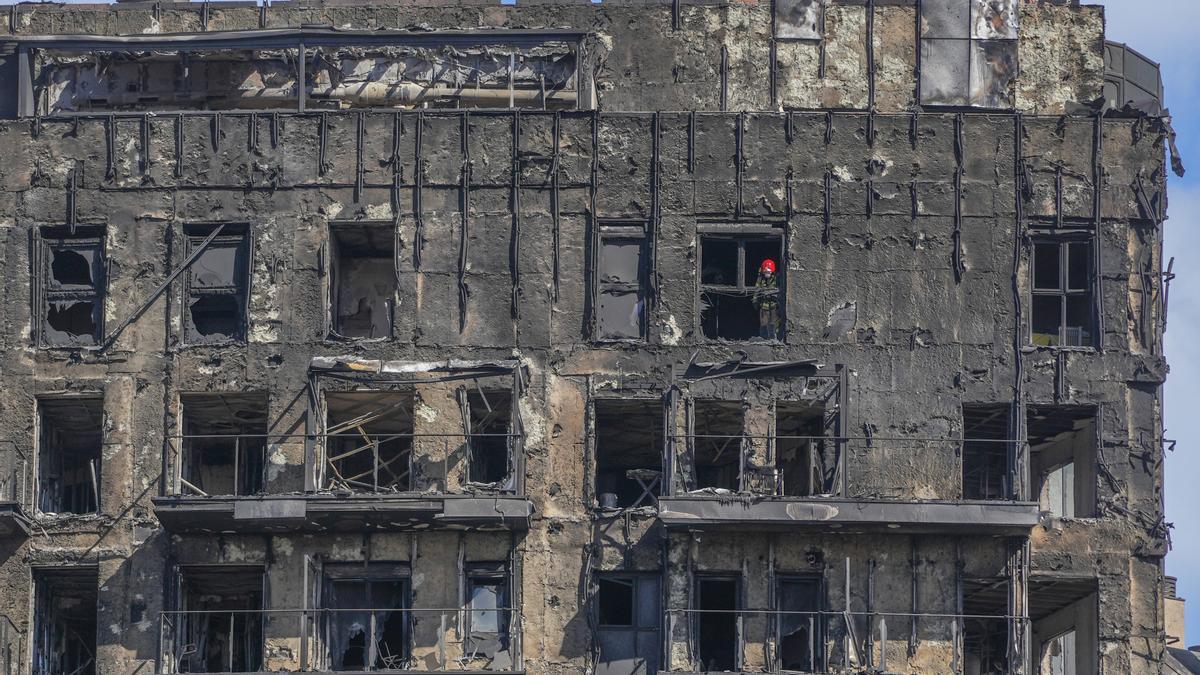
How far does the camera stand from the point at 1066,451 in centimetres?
5828

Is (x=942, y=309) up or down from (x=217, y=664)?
up

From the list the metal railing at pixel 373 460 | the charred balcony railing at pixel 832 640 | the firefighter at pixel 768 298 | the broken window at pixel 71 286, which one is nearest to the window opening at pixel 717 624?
the charred balcony railing at pixel 832 640

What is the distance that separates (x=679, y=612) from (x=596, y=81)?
1150cm

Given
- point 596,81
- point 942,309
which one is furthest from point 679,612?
point 596,81

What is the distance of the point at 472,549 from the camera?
180 feet

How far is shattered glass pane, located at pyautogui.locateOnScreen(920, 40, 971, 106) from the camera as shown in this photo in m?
59.8

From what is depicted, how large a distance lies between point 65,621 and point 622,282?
41.0ft

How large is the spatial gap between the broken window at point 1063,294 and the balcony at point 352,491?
10.6 metres

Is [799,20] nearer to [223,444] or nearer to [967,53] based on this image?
[967,53]

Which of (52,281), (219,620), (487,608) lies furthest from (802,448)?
(52,281)

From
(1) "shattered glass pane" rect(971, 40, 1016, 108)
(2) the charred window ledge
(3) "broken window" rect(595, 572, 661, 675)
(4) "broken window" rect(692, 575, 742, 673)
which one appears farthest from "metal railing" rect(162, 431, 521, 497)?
(1) "shattered glass pane" rect(971, 40, 1016, 108)

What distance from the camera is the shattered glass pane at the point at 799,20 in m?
60.0

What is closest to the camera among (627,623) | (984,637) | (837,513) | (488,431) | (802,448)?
(837,513)

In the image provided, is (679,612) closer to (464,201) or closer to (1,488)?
(464,201)
